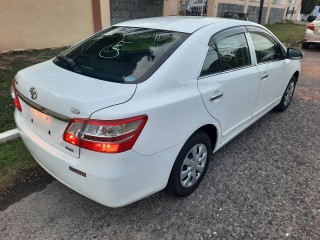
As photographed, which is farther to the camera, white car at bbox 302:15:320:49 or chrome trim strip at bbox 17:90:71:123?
white car at bbox 302:15:320:49

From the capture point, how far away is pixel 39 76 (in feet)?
8.41

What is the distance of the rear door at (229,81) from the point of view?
278cm

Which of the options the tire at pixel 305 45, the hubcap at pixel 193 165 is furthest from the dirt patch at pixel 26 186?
the tire at pixel 305 45

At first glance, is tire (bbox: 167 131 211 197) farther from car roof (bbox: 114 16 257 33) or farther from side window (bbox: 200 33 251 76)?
car roof (bbox: 114 16 257 33)

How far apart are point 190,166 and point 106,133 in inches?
41.9

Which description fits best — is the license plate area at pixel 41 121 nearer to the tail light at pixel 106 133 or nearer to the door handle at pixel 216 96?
the tail light at pixel 106 133

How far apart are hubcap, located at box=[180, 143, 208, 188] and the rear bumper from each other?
0.95ft

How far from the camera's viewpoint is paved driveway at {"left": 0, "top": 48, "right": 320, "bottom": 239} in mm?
2486

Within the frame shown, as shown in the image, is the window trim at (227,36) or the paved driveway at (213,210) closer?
the paved driveway at (213,210)

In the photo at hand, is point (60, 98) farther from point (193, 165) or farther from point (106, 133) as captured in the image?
point (193, 165)

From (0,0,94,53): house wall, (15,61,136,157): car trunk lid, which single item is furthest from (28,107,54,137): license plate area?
(0,0,94,53): house wall

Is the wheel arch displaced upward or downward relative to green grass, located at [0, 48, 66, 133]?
upward

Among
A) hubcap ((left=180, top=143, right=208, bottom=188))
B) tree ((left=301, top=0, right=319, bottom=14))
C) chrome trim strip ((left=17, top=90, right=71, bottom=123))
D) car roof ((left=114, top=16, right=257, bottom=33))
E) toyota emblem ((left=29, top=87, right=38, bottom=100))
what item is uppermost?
car roof ((left=114, top=16, right=257, bottom=33))

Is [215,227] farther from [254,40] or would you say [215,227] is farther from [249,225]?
[254,40]
